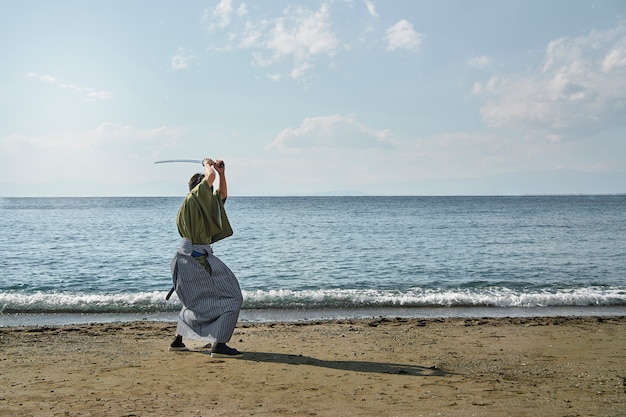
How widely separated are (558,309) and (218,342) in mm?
7836

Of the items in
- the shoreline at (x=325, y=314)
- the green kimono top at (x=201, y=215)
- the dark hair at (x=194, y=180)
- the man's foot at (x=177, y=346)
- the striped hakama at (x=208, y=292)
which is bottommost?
the shoreline at (x=325, y=314)

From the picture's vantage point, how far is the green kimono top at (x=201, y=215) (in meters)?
6.82

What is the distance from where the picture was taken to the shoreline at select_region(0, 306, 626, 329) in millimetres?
10719

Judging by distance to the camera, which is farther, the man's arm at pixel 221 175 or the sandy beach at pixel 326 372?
the man's arm at pixel 221 175

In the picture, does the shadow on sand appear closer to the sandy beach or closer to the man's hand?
the sandy beach

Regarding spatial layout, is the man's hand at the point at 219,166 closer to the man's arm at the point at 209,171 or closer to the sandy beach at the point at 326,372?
the man's arm at the point at 209,171

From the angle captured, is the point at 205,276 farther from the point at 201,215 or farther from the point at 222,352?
the point at 222,352

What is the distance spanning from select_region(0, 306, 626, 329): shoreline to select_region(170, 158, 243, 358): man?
3475mm

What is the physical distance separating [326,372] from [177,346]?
6.84 feet

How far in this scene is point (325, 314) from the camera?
37.4 feet

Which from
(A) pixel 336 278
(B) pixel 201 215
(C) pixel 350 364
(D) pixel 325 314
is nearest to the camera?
(C) pixel 350 364

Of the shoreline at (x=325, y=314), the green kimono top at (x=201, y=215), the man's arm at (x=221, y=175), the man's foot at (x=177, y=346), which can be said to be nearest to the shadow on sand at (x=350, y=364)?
the man's foot at (x=177, y=346)

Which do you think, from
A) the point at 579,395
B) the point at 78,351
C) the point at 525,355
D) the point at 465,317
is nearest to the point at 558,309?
the point at 465,317

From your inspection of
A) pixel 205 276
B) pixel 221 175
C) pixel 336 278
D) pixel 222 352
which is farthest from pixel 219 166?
pixel 336 278
